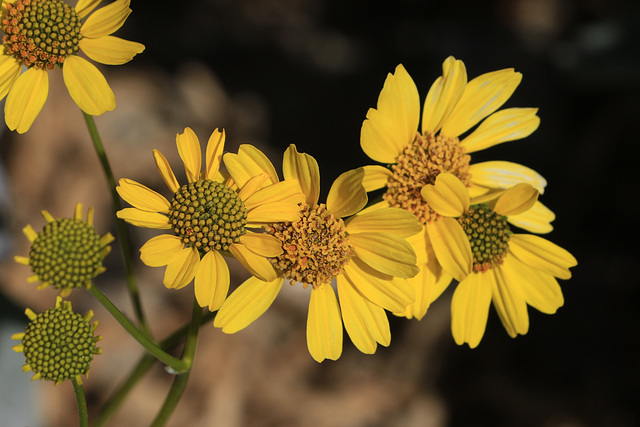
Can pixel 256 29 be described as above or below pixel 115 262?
above

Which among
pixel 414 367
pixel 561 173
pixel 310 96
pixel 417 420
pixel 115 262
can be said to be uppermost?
pixel 310 96

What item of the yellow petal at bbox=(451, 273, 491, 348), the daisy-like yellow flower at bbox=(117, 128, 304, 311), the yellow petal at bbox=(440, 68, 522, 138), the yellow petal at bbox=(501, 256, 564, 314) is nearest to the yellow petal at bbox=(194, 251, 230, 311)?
the daisy-like yellow flower at bbox=(117, 128, 304, 311)

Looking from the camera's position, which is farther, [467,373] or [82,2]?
[467,373]

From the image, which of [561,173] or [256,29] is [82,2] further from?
[561,173]

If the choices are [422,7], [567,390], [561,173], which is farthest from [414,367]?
[422,7]

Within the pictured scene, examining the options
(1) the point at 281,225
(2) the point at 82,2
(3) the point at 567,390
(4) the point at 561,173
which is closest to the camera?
(1) the point at 281,225

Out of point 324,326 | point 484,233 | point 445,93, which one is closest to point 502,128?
point 445,93

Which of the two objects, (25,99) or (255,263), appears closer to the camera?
(255,263)

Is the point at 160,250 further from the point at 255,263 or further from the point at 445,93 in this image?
the point at 445,93
